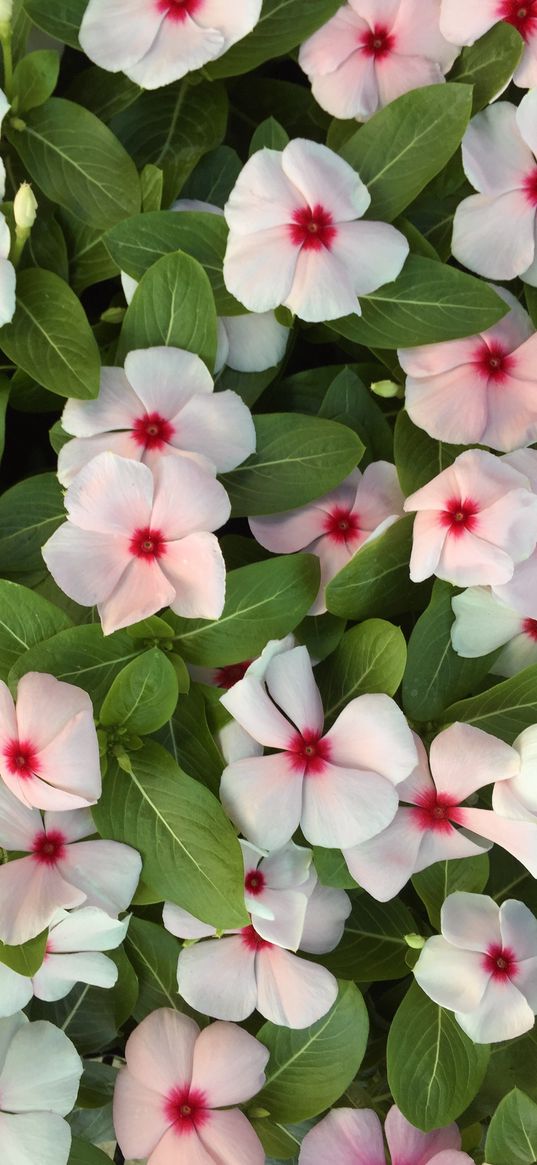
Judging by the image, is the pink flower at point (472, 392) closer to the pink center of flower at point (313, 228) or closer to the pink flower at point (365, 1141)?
the pink center of flower at point (313, 228)

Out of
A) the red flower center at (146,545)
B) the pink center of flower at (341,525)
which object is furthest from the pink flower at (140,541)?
the pink center of flower at (341,525)

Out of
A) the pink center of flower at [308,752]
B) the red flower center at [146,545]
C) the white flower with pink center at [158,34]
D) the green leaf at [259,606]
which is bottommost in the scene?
the pink center of flower at [308,752]

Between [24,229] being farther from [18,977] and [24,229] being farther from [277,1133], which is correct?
[277,1133]

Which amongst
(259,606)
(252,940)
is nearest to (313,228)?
(259,606)

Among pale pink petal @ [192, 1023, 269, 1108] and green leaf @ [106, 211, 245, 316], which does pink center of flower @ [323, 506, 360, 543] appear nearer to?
green leaf @ [106, 211, 245, 316]

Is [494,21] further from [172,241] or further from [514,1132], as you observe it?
[514,1132]

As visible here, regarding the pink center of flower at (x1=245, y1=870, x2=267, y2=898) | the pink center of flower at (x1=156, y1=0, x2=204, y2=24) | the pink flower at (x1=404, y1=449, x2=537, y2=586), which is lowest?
the pink center of flower at (x1=245, y1=870, x2=267, y2=898)

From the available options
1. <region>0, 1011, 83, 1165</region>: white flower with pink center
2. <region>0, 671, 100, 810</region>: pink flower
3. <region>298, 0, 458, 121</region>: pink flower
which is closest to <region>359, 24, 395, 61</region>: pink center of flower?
<region>298, 0, 458, 121</region>: pink flower
